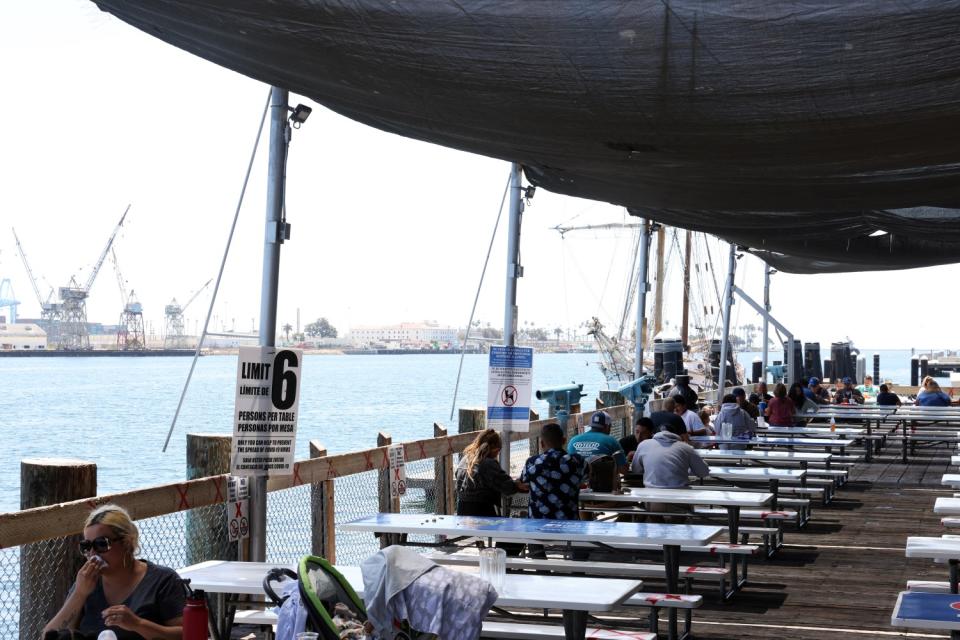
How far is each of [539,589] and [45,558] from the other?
2499mm

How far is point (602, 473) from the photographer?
10531 mm

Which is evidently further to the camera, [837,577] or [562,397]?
[562,397]

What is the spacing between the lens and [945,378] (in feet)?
221

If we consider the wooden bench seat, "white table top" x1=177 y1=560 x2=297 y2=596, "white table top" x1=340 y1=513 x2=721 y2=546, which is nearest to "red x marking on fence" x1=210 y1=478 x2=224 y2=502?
"white table top" x1=340 y1=513 x2=721 y2=546

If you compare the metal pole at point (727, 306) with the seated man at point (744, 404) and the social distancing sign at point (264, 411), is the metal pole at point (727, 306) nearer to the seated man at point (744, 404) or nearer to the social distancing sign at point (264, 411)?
the seated man at point (744, 404)

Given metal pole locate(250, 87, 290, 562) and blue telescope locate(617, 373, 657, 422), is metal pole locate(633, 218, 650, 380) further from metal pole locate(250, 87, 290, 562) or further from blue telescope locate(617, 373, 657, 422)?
metal pole locate(250, 87, 290, 562)

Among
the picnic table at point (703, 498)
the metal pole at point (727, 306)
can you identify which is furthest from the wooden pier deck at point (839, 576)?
the metal pole at point (727, 306)

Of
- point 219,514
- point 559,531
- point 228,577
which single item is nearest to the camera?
point 228,577

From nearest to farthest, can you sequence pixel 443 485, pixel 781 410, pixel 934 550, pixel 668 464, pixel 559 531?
pixel 934 550
pixel 559 531
pixel 668 464
pixel 443 485
pixel 781 410

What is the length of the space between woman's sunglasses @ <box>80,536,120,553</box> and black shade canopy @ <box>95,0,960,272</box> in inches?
80.0

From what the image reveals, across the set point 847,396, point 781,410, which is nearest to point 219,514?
point 781,410

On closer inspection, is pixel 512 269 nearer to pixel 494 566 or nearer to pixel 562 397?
pixel 562 397

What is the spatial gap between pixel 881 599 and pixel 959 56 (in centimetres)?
502

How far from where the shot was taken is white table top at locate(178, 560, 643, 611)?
209 inches
